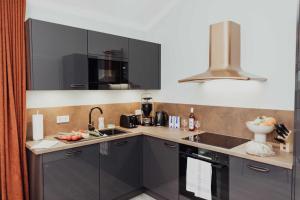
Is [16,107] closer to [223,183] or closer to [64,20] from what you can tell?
[64,20]

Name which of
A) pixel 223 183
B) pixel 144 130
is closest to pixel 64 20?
pixel 144 130

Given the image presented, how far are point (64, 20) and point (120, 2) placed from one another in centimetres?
78

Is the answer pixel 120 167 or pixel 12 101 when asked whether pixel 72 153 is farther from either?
pixel 12 101

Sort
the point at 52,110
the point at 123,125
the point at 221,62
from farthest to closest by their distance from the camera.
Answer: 1. the point at 123,125
2. the point at 52,110
3. the point at 221,62

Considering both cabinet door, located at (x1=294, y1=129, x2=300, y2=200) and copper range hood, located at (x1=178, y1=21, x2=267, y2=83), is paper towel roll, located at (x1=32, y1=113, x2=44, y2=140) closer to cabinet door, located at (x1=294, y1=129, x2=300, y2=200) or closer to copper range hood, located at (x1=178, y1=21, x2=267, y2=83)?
Result: copper range hood, located at (x1=178, y1=21, x2=267, y2=83)

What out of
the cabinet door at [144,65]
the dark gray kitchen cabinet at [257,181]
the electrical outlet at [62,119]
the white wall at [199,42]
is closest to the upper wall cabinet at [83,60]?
the cabinet door at [144,65]

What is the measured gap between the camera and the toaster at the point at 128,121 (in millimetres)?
3033

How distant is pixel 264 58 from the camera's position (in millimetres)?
2299

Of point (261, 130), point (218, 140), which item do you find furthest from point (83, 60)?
point (261, 130)

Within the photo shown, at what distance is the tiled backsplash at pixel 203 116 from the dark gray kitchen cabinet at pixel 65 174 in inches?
19.0

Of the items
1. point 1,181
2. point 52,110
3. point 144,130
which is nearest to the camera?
point 1,181

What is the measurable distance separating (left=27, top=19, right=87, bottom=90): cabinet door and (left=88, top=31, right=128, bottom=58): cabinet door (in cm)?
15

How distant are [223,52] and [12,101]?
2.11 meters

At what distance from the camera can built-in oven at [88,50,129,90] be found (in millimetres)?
2588
